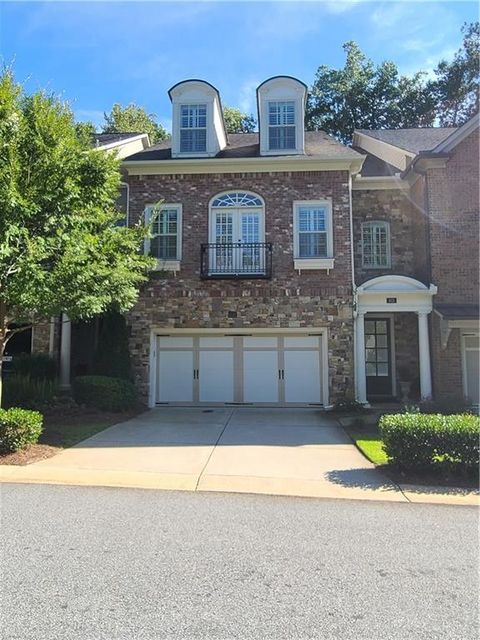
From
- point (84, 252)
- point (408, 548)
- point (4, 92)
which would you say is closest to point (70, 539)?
point (408, 548)

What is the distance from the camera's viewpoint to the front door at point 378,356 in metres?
15.4

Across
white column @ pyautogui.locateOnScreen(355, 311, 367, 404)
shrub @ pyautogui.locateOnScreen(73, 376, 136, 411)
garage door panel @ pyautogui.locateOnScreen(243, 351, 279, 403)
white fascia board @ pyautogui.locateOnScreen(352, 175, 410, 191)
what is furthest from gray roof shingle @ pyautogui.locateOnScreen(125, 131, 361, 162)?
shrub @ pyautogui.locateOnScreen(73, 376, 136, 411)

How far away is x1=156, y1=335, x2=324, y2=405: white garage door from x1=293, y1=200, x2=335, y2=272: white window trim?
2042 millimetres

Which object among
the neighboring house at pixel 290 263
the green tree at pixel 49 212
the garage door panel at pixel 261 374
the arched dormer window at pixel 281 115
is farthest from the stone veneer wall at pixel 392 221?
the green tree at pixel 49 212

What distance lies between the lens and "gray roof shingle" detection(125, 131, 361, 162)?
47.0 feet

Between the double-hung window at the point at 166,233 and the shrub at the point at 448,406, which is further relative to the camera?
the double-hung window at the point at 166,233

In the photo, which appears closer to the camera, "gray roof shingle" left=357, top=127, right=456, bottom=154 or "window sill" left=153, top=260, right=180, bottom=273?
"window sill" left=153, top=260, right=180, bottom=273

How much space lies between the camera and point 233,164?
1425 centimetres

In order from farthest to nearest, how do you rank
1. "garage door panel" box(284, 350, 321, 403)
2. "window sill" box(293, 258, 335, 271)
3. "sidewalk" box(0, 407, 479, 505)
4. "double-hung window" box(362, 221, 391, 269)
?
"double-hung window" box(362, 221, 391, 269) → "garage door panel" box(284, 350, 321, 403) → "window sill" box(293, 258, 335, 271) → "sidewalk" box(0, 407, 479, 505)

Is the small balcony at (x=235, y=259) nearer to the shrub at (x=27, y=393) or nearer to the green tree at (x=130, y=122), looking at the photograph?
the shrub at (x=27, y=393)

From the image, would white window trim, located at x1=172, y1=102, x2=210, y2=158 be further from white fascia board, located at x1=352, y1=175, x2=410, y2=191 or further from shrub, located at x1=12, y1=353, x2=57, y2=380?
shrub, located at x1=12, y1=353, x2=57, y2=380

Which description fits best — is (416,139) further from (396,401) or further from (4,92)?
(4,92)

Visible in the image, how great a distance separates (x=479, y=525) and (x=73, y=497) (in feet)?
14.7

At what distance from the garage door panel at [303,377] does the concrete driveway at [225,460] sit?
7.99 feet
